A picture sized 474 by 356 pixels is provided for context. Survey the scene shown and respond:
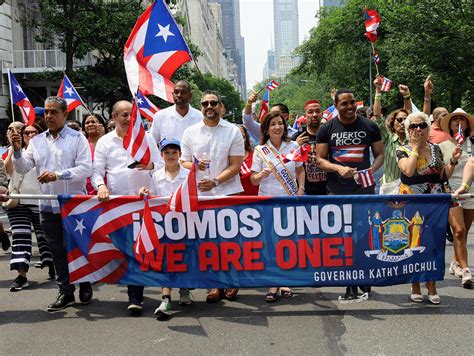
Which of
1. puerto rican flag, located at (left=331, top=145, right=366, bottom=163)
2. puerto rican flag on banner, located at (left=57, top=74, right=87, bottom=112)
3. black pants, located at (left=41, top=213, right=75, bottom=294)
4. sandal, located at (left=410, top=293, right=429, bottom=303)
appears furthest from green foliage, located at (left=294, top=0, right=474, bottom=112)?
black pants, located at (left=41, top=213, right=75, bottom=294)

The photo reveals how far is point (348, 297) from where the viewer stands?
5855 mm

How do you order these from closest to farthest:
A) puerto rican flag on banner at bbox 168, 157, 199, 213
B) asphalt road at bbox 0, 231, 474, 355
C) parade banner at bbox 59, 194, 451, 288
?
asphalt road at bbox 0, 231, 474, 355, puerto rican flag on banner at bbox 168, 157, 199, 213, parade banner at bbox 59, 194, 451, 288

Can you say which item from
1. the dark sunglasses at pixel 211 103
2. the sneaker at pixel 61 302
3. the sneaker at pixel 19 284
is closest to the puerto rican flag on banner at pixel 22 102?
the sneaker at pixel 19 284

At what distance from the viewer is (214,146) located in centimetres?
578

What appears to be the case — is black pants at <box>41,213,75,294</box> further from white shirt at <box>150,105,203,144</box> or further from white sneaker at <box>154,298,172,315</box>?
white shirt at <box>150,105,203,144</box>

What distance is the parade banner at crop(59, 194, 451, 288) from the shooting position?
5.42 m

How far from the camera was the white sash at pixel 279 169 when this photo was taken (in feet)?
20.3

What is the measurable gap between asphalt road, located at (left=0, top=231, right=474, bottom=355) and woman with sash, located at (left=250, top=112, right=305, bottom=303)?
31.3 inches

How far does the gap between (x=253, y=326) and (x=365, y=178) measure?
5.98 feet

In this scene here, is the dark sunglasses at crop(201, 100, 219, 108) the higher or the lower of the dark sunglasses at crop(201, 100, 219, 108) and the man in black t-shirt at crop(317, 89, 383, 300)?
the higher

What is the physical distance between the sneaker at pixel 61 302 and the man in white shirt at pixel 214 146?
66.1 inches

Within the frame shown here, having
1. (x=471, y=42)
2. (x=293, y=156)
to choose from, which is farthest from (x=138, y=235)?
(x=471, y=42)

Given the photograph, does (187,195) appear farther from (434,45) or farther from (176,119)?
(434,45)

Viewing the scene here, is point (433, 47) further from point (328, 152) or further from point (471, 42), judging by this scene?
point (328, 152)
